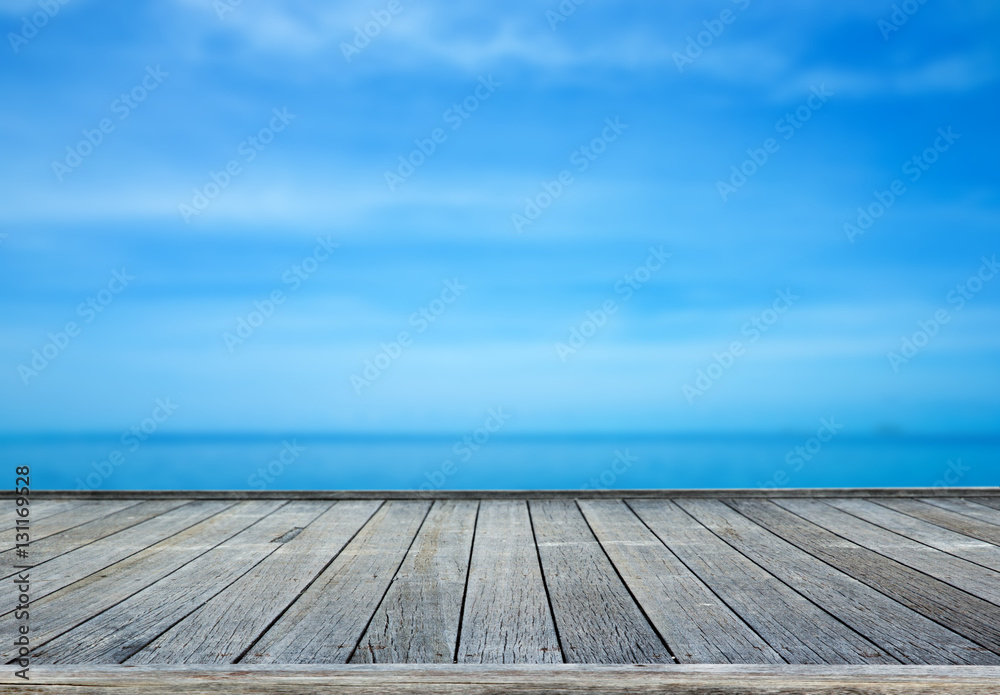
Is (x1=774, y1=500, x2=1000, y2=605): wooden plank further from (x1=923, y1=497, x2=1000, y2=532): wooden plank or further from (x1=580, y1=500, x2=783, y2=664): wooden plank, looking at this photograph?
(x1=580, y1=500, x2=783, y2=664): wooden plank

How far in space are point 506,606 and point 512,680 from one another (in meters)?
0.48

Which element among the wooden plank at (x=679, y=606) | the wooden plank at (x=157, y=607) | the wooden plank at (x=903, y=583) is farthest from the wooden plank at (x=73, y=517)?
the wooden plank at (x=903, y=583)

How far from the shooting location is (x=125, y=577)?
Answer: 1.93 m

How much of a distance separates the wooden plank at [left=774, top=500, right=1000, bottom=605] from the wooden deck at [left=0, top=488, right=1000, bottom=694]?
0.01 meters

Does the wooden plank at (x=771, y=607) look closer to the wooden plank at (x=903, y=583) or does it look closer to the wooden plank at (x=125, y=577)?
the wooden plank at (x=903, y=583)

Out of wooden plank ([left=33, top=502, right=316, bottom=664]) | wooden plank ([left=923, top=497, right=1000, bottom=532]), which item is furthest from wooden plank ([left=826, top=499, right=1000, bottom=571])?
wooden plank ([left=33, top=502, right=316, bottom=664])

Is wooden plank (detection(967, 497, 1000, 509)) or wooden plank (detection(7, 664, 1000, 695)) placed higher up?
wooden plank (detection(967, 497, 1000, 509))

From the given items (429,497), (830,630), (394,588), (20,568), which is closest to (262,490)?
(429,497)

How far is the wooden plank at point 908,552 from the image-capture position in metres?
1.83

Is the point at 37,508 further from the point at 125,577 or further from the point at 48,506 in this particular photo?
the point at 125,577

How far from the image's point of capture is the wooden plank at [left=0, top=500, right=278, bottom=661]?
1527 mm

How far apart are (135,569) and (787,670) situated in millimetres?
1662

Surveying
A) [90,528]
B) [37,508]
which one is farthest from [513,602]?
[37,508]

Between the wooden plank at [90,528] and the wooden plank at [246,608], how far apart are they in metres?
0.67
